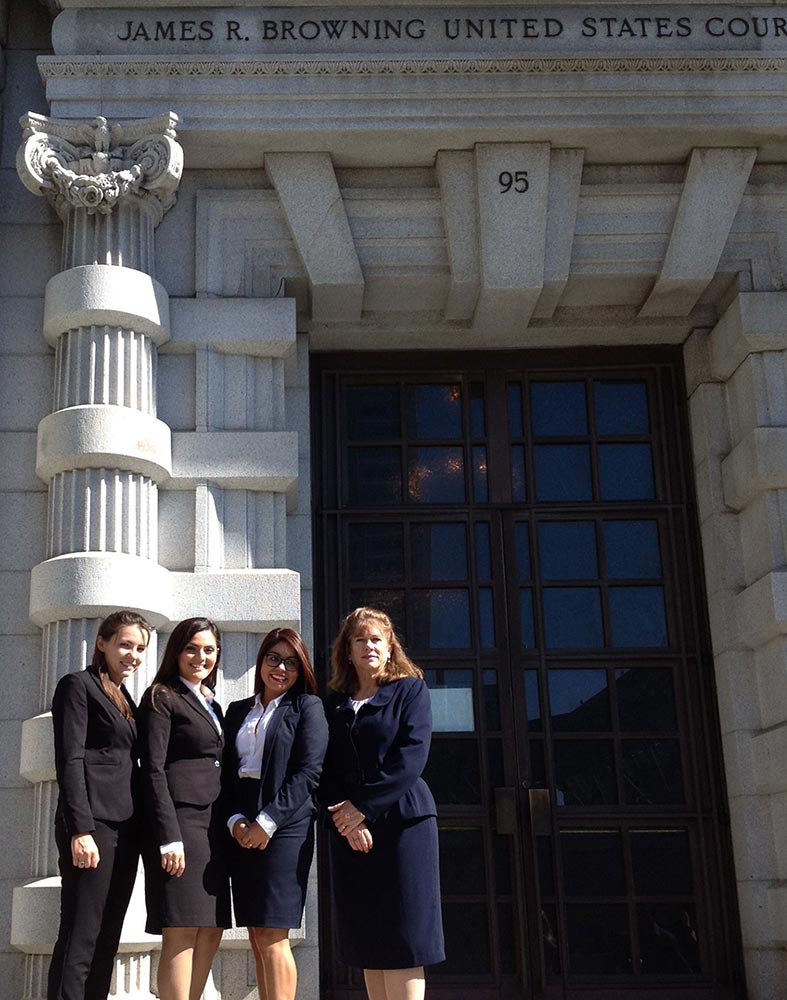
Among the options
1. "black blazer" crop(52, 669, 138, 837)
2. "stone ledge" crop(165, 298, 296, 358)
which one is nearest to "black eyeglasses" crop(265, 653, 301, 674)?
"black blazer" crop(52, 669, 138, 837)

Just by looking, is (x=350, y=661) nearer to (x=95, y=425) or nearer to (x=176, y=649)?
Result: (x=176, y=649)

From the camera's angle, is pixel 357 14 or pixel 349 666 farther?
pixel 357 14

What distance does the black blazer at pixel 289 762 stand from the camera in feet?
20.3

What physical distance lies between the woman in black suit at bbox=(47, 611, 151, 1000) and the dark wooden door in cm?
266

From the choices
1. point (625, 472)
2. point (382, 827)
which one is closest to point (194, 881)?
point (382, 827)

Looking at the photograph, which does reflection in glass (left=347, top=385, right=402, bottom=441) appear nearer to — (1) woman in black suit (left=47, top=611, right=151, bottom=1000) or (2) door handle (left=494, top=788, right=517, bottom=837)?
(2) door handle (left=494, top=788, right=517, bottom=837)

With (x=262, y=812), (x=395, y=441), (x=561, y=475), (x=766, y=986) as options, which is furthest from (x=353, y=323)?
(x=766, y=986)

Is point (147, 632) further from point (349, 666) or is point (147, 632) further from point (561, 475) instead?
point (561, 475)

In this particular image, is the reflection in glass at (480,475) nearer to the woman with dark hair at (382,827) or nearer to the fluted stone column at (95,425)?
the fluted stone column at (95,425)

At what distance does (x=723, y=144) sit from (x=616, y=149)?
2.43ft

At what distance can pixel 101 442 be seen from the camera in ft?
26.7

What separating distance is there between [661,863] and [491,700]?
153 cm

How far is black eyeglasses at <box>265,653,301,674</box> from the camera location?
21.5 ft

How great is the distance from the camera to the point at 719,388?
9.46 meters
